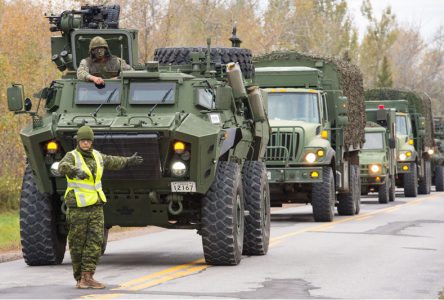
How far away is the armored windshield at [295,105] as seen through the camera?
→ 26391mm

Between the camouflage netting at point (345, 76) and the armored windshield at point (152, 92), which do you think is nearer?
the armored windshield at point (152, 92)

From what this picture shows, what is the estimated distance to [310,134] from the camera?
25.8 meters

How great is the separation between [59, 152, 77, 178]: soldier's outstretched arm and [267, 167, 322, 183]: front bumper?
12194mm

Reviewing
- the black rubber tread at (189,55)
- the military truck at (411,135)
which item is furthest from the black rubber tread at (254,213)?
the military truck at (411,135)

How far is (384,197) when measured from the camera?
35.4 meters

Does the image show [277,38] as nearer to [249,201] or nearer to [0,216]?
[0,216]

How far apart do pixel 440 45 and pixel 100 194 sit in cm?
10585

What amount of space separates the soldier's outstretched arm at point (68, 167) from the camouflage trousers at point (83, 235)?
0.39 metres

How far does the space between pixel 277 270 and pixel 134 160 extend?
2.25 metres

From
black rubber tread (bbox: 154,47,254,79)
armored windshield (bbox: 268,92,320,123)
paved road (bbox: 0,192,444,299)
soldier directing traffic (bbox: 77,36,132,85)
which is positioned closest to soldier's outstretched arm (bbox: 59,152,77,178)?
paved road (bbox: 0,192,444,299)

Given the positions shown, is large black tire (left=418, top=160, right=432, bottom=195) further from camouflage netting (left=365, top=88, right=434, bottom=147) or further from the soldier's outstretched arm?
the soldier's outstretched arm

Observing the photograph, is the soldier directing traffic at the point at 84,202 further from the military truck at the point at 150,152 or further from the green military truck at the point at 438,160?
the green military truck at the point at 438,160

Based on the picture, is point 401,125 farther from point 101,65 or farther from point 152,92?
point 152,92

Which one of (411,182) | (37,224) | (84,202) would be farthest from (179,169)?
(411,182)
